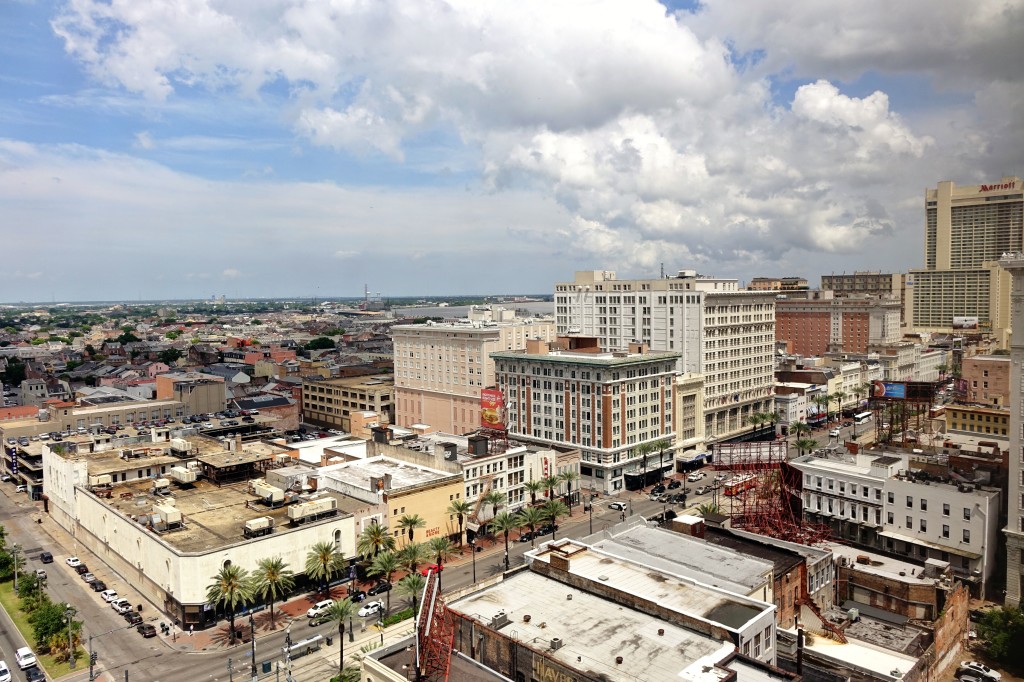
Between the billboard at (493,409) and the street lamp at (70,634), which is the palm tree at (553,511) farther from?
the street lamp at (70,634)

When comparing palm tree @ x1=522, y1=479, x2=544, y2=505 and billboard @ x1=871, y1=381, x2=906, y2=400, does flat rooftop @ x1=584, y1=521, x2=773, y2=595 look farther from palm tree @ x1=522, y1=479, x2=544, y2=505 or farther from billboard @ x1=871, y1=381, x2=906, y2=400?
billboard @ x1=871, y1=381, x2=906, y2=400

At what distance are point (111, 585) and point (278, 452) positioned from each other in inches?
1406

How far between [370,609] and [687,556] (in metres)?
35.4

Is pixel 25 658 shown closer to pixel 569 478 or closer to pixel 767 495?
pixel 569 478

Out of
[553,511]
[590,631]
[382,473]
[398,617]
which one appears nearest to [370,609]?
[398,617]

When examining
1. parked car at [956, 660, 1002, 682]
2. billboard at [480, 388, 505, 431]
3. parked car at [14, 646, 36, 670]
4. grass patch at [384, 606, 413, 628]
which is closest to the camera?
parked car at [956, 660, 1002, 682]

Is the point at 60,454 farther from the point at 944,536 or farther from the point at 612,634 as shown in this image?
the point at 944,536

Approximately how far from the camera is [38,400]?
639 ft

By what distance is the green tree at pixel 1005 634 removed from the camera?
66.2 meters

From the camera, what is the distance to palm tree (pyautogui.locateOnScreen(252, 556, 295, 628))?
2883 inches

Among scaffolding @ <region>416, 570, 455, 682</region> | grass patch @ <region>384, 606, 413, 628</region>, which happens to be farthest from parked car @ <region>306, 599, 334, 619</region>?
scaffolding @ <region>416, 570, 455, 682</region>

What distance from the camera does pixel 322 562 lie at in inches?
3120

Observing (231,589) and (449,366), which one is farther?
(449,366)

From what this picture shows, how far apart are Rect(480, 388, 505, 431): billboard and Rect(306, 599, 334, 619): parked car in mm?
57307
